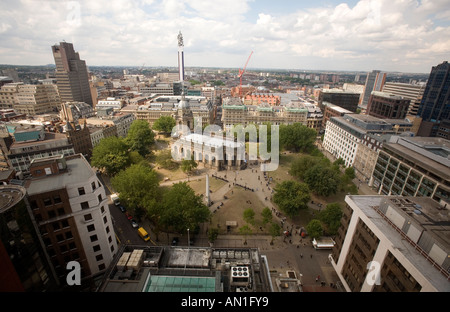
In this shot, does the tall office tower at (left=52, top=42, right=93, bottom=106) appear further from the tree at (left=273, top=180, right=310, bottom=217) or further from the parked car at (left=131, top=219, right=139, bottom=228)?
the tree at (left=273, top=180, right=310, bottom=217)

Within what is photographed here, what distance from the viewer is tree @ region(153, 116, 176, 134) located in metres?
102

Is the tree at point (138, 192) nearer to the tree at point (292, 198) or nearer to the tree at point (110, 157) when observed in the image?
the tree at point (110, 157)

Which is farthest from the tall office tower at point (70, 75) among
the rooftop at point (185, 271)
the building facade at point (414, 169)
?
the building facade at point (414, 169)

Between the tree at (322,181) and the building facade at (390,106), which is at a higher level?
the building facade at (390,106)

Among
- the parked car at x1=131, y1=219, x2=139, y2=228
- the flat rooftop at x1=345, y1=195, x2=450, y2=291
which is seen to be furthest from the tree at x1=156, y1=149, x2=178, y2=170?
the flat rooftop at x1=345, y1=195, x2=450, y2=291

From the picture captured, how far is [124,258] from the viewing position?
23.5 m

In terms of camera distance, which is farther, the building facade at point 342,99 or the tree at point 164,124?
the building facade at point 342,99

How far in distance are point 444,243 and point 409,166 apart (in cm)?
3754

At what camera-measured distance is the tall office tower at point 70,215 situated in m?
28.6

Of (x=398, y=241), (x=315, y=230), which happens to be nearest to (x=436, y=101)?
(x=315, y=230)

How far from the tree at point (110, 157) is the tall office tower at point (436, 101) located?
126843 millimetres

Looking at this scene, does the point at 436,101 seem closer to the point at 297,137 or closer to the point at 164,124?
the point at 297,137
